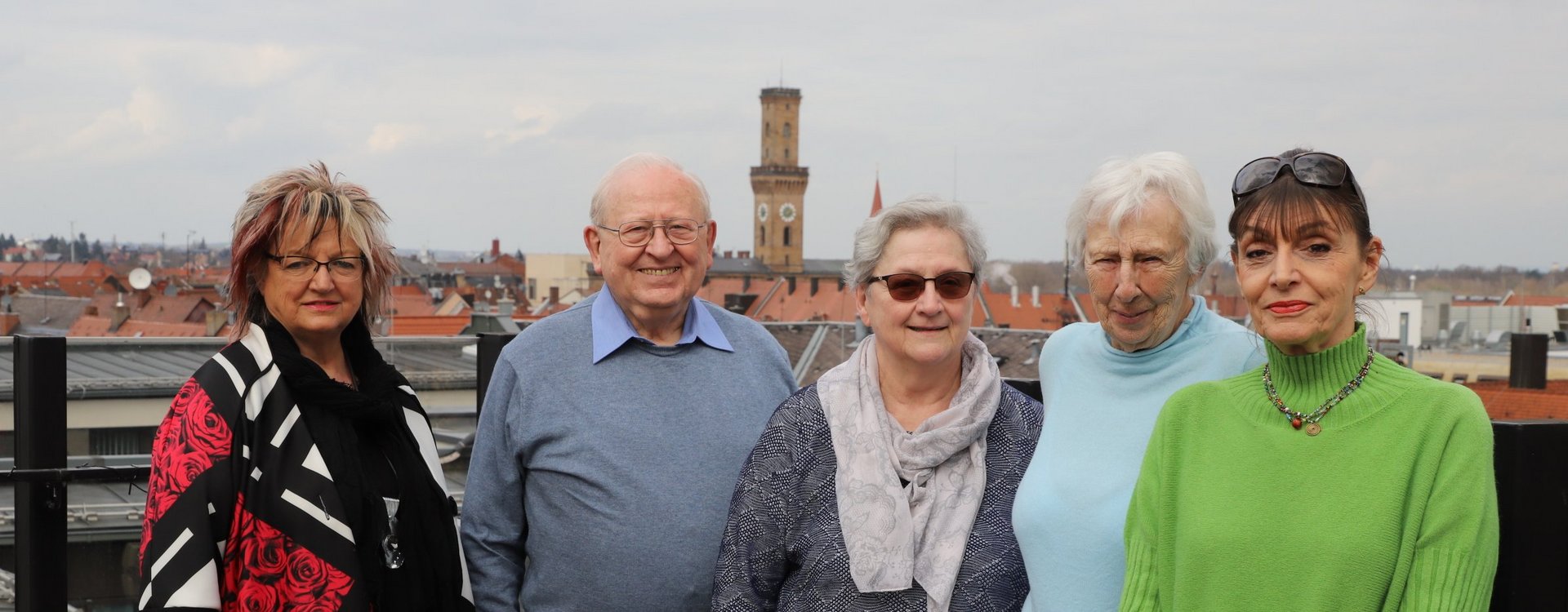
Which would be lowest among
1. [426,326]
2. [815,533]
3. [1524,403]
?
[426,326]

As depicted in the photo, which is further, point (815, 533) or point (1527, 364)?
point (1527, 364)

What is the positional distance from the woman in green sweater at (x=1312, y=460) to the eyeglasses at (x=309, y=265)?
1443mm

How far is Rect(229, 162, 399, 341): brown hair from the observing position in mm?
2305

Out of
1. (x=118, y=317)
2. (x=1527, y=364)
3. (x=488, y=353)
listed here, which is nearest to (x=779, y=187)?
(x=118, y=317)

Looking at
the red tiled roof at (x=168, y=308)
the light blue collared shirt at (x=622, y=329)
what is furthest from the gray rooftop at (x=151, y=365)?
the red tiled roof at (x=168, y=308)

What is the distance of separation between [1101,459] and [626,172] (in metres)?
1.21

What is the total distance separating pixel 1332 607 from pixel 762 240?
10889 centimetres

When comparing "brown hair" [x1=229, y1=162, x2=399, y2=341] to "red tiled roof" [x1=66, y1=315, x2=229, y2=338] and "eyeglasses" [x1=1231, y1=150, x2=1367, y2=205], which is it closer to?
"eyeglasses" [x1=1231, y1=150, x2=1367, y2=205]

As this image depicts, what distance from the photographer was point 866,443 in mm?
2311

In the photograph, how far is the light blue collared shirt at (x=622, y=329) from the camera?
2.76m

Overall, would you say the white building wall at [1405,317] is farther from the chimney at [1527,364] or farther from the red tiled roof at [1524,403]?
the chimney at [1527,364]

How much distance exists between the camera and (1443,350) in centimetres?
4225

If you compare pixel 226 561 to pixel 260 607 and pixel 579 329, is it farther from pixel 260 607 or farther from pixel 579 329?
pixel 579 329

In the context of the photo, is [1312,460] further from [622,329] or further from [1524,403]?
[1524,403]
